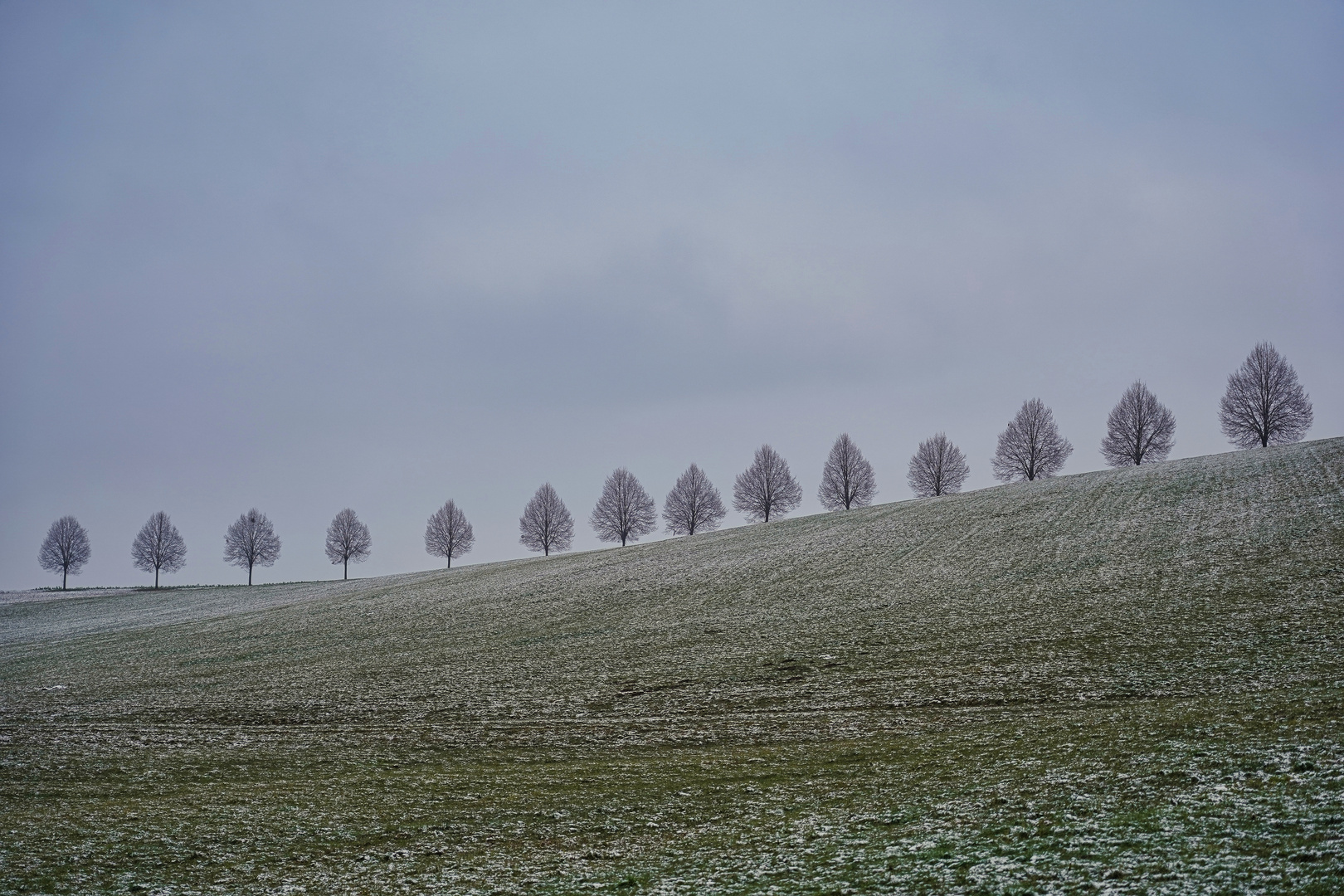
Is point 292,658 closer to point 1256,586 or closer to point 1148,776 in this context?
point 1148,776

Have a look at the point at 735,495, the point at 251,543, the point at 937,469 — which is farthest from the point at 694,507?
the point at 251,543

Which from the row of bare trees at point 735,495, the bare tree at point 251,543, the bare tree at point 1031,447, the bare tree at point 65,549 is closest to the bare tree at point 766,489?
→ the row of bare trees at point 735,495

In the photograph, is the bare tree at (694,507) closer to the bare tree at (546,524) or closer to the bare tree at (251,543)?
the bare tree at (546,524)

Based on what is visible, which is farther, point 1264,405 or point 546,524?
point 546,524

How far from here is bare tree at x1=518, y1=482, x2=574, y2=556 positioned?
95.3 metres

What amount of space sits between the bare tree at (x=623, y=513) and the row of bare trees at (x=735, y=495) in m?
0.11

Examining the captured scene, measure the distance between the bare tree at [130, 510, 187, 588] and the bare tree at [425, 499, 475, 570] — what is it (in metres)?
32.4

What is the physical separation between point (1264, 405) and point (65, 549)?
14409cm

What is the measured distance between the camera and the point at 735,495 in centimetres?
9338

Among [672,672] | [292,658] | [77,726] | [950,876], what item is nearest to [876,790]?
[950,876]

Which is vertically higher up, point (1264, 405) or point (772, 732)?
point (1264, 405)

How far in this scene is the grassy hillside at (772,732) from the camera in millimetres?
11242

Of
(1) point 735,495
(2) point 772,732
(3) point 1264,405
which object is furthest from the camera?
(1) point 735,495

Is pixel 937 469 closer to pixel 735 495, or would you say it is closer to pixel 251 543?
pixel 735 495
